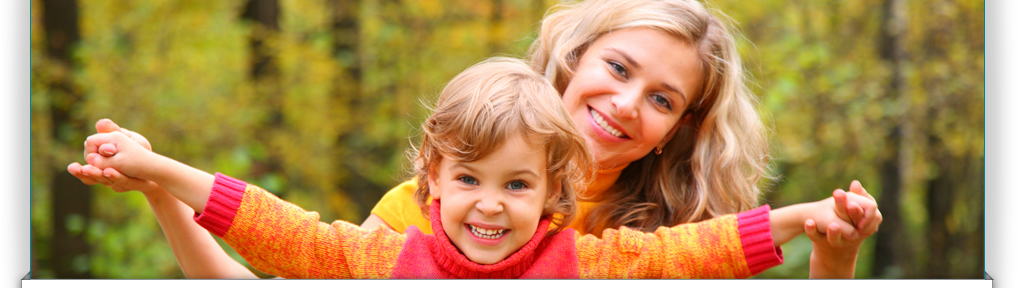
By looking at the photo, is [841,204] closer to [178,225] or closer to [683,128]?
[683,128]

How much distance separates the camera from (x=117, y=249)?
17.0 feet

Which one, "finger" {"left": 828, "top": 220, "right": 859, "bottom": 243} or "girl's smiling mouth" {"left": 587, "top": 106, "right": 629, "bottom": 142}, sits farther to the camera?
"girl's smiling mouth" {"left": 587, "top": 106, "right": 629, "bottom": 142}

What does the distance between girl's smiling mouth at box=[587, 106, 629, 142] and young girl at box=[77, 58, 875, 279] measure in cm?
26

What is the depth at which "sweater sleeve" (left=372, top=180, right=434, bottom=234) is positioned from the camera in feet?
5.16

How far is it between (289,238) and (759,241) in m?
0.77

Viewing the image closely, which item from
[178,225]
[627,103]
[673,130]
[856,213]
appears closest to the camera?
[856,213]

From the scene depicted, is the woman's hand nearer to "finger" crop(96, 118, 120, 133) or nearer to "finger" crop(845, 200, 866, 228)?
"finger" crop(96, 118, 120, 133)

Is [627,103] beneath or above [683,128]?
above

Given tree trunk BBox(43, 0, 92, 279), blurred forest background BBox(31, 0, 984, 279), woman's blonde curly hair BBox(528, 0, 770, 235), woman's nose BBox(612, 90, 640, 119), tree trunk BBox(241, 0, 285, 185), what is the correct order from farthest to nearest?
1. tree trunk BBox(241, 0, 285, 185)
2. blurred forest background BBox(31, 0, 984, 279)
3. tree trunk BBox(43, 0, 92, 279)
4. woman's blonde curly hair BBox(528, 0, 770, 235)
5. woman's nose BBox(612, 90, 640, 119)

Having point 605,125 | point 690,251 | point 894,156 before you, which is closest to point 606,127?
point 605,125

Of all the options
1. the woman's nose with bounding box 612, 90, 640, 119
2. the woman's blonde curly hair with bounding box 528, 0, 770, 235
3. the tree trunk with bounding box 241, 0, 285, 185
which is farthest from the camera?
the tree trunk with bounding box 241, 0, 285, 185

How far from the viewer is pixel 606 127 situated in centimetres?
159

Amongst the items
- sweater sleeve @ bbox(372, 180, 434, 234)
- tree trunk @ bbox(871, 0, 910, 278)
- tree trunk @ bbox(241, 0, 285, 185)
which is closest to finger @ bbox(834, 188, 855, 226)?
sweater sleeve @ bbox(372, 180, 434, 234)

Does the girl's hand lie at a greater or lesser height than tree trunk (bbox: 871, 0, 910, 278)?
greater
